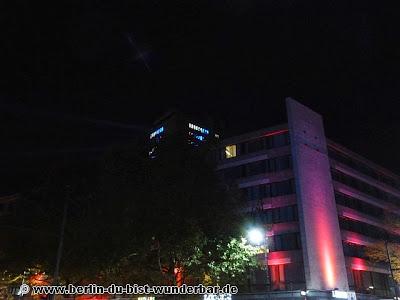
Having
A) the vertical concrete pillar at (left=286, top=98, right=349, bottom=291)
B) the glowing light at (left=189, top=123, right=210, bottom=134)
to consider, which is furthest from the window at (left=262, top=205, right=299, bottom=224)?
the glowing light at (left=189, top=123, right=210, bottom=134)

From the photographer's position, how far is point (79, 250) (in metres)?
30.2

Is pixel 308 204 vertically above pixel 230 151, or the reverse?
pixel 230 151

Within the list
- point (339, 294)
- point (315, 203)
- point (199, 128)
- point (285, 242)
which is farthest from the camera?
point (199, 128)

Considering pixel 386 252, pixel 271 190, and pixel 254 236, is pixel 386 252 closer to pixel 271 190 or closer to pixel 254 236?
pixel 271 190

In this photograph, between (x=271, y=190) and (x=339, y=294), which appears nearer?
(x=339, y=294)

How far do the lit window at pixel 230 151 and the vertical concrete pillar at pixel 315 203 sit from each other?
30.4 ft

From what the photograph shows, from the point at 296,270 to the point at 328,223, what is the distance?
7.60 m

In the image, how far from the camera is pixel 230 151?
191 feet

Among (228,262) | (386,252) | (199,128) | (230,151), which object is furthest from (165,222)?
(199,128)

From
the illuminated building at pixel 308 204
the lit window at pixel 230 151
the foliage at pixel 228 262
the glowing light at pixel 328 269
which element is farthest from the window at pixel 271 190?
the foliage at pixel 228 262

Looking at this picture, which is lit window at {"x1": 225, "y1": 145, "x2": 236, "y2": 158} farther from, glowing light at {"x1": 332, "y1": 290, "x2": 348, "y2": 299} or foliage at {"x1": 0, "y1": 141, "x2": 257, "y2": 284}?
foliage at {"x1": 0, "y1": 141, "x2": 257, "y2": 284}

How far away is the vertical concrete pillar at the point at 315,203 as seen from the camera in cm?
4631

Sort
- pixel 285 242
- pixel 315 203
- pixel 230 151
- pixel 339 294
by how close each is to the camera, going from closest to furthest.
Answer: pixel 339 294 → pixel 285 242 → pixel 315 203 → pixel 230 151

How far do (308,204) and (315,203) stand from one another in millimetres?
1412
